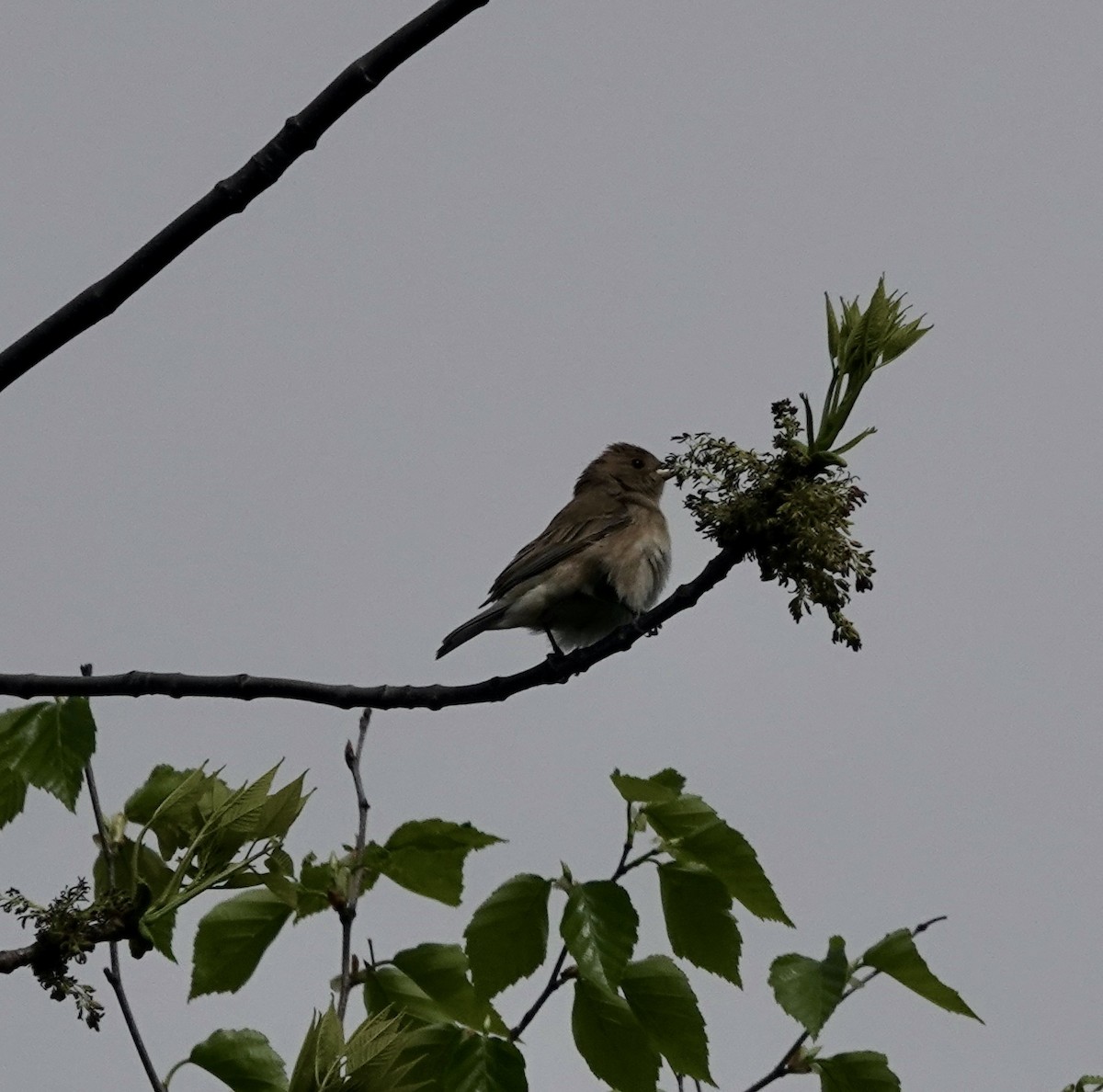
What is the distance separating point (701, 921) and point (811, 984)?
35 cm

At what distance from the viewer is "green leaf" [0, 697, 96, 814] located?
4.46m

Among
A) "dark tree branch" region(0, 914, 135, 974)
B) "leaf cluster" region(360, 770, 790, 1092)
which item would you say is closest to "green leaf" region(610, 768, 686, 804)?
"leaf cluster" region(360, 770, 790, 1092)

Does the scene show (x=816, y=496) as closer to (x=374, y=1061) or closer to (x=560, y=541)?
(x=374, y=1061)

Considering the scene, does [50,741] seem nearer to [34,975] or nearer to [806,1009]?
[34,975]

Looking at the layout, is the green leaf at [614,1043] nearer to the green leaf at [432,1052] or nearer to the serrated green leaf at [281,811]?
the green leaf at [432,1052]

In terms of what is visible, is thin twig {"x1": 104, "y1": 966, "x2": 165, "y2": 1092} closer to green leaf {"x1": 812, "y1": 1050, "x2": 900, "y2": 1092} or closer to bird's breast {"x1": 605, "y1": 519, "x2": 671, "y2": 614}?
green leaf {"x1": 812, "y1": 1050, "x2": 900, "y2": 1092}

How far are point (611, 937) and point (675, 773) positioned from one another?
0.57 meters

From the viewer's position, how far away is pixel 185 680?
4020 mm

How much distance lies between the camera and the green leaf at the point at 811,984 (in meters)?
4.41

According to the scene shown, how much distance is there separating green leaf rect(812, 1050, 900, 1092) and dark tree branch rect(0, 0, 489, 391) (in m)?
2.73

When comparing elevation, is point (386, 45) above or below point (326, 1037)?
above

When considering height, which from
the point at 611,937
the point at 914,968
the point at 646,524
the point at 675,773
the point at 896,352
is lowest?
the point at 914,968

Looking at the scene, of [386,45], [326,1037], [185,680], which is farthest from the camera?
[185,680]

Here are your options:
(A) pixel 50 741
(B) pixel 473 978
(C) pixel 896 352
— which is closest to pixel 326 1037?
(B) pixel 473 978
